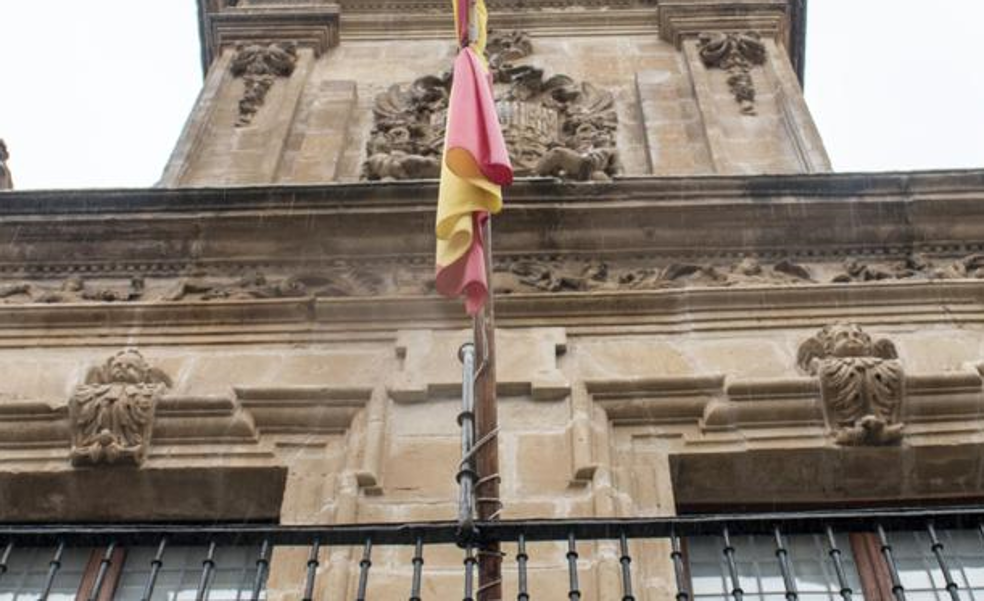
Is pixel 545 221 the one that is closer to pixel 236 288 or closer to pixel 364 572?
pixel 236 288

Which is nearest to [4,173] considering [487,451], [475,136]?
[475,136]

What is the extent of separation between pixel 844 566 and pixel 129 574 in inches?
116

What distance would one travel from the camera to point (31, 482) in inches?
223

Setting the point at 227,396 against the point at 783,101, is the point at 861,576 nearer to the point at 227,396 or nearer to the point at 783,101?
the point at 227,396

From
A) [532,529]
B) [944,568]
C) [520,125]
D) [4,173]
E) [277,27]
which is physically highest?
[277,27]

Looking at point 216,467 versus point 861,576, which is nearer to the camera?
point 861,576

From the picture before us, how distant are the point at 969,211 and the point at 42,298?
4788 millimetres

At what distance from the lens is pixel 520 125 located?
27.3ft

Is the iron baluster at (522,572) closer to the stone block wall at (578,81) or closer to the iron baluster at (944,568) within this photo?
the iron baluster at (944,568)

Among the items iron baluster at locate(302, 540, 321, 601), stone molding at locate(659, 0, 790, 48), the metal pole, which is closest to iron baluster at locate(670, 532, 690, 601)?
the metal pole

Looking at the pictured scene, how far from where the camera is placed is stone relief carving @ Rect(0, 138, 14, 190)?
7949 mm

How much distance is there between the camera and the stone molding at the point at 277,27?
31.9 feet

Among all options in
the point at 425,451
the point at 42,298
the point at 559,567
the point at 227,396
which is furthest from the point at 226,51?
the point at 559,567

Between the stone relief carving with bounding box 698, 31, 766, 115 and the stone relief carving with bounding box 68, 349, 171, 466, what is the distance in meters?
4.69
